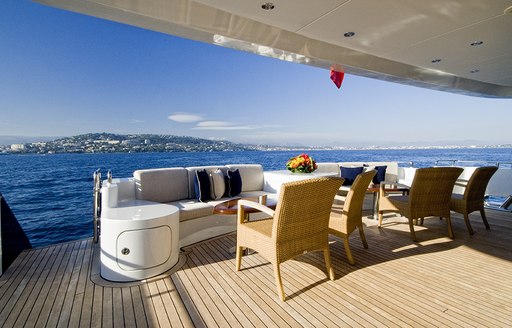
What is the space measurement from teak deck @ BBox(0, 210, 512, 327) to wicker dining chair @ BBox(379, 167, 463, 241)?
0.46 meters

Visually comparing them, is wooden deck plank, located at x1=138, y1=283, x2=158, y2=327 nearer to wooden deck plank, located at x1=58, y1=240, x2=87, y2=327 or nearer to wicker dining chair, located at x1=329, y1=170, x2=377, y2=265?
wooden deck plank, located at x1=58, y1=240, x2=87, y2=327

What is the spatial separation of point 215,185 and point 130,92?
29996mm

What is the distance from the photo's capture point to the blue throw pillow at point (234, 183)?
3541 millimetres

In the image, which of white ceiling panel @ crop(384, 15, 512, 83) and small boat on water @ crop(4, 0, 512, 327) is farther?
white ceiling panel @ crop(384, 15, 512, 83)

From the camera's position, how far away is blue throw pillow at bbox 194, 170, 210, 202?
10.6 feet

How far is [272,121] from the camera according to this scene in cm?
3647

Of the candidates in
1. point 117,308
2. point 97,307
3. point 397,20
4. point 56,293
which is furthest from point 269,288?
point 397,20

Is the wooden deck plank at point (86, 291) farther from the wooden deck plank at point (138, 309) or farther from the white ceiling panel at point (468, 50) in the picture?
the white ceiling panel at point (468, 50)

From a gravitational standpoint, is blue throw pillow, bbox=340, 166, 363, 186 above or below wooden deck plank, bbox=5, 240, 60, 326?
above

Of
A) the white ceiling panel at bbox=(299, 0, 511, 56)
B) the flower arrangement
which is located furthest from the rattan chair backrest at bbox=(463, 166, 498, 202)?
the flower arrangement

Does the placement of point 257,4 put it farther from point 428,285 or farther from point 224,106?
point 224,106

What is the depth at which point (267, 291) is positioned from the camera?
6.28 ft

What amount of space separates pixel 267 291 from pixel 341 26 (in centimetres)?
279

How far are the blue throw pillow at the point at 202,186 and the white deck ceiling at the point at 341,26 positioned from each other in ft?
5.81
